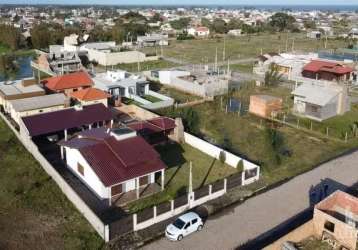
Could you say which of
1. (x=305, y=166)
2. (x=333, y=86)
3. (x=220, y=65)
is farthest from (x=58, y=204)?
(x=220, y=65)

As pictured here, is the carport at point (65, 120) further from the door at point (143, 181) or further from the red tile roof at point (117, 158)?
the door at point (143, 181)

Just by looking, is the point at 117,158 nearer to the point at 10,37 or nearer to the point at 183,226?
the point at 183,226

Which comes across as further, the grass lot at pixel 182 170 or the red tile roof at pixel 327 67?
the red tile roof at pixel 327 67

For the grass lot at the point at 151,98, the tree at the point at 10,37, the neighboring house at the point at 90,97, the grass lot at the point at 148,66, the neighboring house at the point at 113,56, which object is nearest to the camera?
the neighboring house at the point at 90,97

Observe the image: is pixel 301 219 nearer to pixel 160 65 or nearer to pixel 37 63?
pixel 160 65

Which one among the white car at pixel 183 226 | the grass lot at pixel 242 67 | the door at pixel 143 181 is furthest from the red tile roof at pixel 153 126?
the grass lot at pixel 242 67

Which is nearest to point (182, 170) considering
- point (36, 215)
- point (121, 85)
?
point (36, 215)
